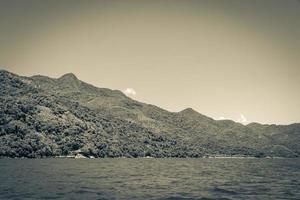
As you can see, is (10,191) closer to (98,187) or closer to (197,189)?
(98,187)

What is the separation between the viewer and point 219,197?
64062 mm

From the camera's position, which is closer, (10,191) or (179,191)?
(10,191)

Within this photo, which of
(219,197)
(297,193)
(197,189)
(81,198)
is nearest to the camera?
(81,198)

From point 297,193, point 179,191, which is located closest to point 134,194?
point 179,191

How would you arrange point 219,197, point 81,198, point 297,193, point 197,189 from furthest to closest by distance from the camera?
1. point 197,189
2. point 297,193
3. point 219,197
4. point 81,198

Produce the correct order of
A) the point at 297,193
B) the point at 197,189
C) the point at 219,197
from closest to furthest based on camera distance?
the point at 219,197 < the point at 297,193 < the point at 197,189

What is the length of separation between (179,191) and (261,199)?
16.3 m

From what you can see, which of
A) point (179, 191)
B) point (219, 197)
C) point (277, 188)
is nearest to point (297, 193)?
point (277, 188)

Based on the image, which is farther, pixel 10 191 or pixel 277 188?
pixel 277 188

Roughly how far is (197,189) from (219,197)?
38.7 ft

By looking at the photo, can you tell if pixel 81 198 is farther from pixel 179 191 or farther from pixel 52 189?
pixel 179 191

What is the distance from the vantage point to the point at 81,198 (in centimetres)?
5984

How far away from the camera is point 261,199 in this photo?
61.3m

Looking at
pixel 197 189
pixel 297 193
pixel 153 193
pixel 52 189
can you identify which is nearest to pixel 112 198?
pixel 153 193
